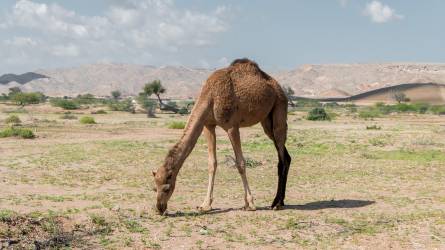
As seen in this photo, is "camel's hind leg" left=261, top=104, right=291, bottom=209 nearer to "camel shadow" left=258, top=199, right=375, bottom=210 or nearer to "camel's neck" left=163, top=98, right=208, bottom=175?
"camel shadow" left=258, top=199, right=375, bottom=210

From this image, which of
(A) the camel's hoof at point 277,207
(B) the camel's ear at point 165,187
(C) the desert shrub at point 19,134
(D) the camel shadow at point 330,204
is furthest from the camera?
(C) the desert shrub at point 19,134

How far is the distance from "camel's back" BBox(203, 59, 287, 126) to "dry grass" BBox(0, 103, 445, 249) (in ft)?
6.65

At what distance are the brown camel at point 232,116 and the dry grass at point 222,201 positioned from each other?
0.70 meters

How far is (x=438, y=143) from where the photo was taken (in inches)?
968

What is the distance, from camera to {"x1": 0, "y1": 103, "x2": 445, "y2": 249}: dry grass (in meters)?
8.40

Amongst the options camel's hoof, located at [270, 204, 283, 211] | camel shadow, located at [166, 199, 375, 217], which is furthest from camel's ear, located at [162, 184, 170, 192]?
camel's hoof, located at [270, 204, 283, 211]

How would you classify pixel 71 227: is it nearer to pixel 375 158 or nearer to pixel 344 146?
pixel 375 158

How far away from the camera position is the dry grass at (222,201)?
27.6ft

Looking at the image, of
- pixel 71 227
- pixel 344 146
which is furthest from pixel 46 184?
pixel 344 146

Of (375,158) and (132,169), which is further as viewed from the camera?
(375,158)

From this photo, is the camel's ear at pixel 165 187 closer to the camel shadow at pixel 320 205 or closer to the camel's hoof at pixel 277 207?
the camel shadow at pixel 320 205

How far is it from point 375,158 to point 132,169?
9.67m

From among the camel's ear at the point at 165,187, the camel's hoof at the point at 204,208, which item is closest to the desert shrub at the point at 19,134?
the camel's hoof at the point at 204,208

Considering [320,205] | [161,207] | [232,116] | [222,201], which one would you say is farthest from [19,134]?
[320,205]
